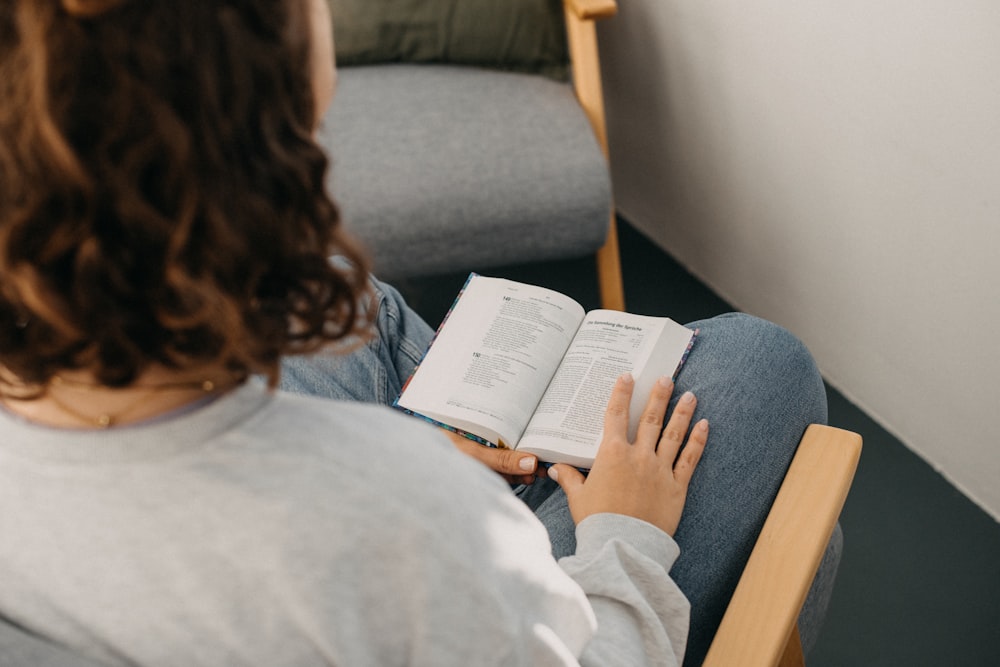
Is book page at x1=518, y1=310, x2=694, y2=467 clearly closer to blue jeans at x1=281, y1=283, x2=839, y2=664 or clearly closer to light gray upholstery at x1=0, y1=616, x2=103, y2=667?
blue jeans at x1=281, y1=283, x2=839, y2=664

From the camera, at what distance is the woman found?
1.29 ft

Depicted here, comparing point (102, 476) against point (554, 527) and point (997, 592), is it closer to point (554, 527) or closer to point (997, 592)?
point (554, 527)

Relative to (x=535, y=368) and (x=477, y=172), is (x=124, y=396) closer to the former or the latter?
(x=535, y=368)

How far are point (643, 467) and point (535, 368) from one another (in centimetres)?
21

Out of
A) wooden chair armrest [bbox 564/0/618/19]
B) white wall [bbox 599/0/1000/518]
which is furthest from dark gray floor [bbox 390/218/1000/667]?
wooden chair armrest [bbox 564/0/618/19]

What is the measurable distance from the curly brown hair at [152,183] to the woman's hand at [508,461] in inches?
20.7

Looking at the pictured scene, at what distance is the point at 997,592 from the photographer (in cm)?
132

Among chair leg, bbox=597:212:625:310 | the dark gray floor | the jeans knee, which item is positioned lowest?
the dark gray floor

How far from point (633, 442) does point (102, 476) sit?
58cm

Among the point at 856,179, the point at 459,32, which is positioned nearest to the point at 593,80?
the point at 459,32

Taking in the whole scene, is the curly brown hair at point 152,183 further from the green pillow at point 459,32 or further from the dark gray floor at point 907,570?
the green pillow at point 459,32

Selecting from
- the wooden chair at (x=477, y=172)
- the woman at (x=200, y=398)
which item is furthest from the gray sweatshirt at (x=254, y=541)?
the wooden chair at (x=477, y=172)

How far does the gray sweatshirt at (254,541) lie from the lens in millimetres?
464

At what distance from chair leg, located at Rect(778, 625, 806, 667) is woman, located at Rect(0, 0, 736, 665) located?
1.66 ft
